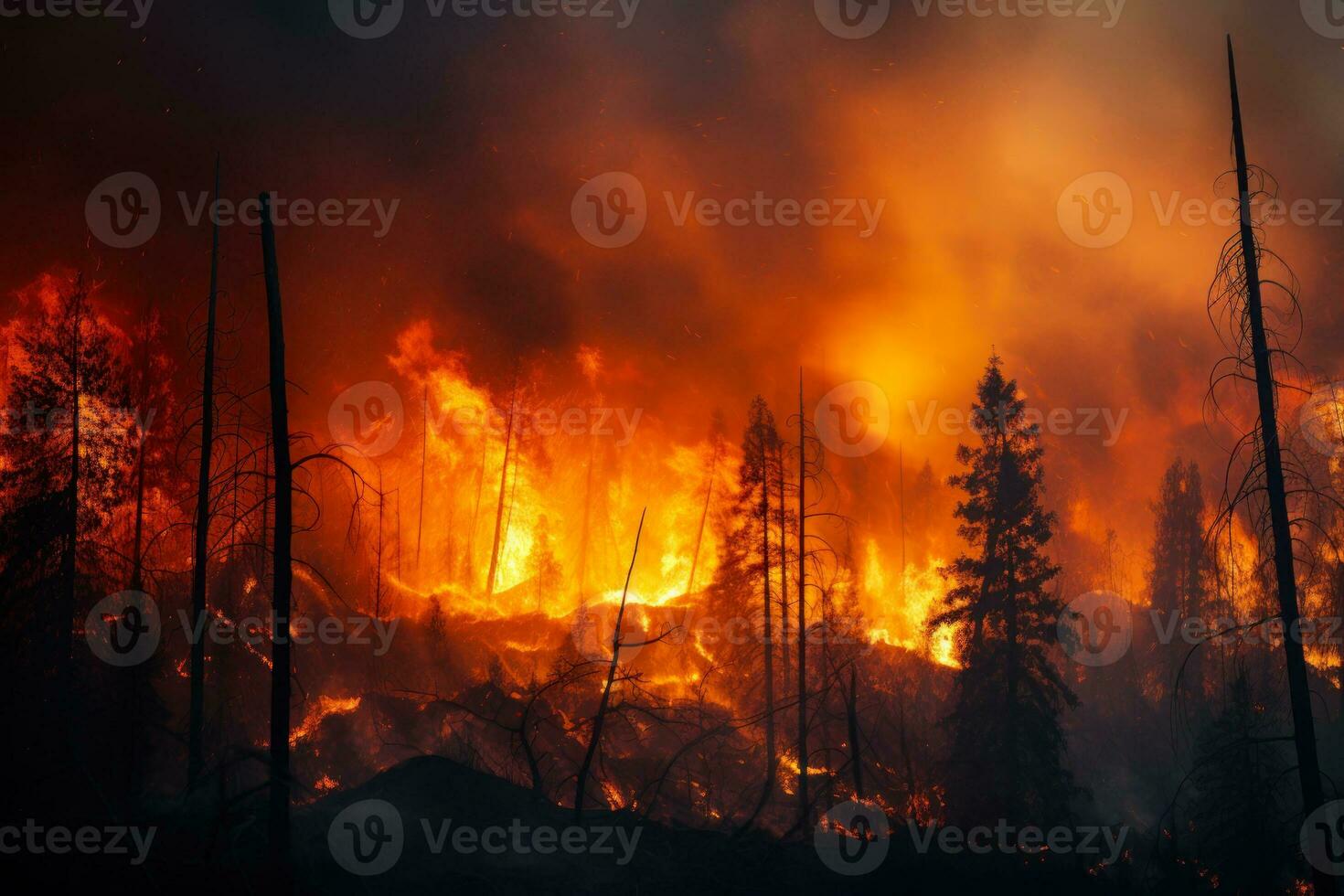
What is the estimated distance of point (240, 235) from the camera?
3812 inches

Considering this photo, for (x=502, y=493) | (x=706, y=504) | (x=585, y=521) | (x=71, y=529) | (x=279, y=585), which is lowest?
(x=279, y=585)

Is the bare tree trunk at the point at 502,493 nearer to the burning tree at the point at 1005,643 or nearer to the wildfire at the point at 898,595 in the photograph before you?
the wildfire at the point at 898,595

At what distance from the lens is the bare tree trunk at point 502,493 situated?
81062 millimetres

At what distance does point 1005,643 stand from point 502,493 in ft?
207

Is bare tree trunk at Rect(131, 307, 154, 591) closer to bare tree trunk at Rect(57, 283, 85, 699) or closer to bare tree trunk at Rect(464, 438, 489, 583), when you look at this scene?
bare tree trunk at Rect(57, 283, 85, 699)

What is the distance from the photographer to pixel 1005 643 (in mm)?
28266

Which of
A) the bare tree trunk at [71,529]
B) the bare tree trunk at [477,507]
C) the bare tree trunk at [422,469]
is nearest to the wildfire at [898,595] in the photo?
the bare tree trunk at [477,507]

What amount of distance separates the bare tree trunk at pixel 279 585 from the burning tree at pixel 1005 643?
2304 centimetres

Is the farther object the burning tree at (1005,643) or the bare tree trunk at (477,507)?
the bare tree trunk at (477,507)

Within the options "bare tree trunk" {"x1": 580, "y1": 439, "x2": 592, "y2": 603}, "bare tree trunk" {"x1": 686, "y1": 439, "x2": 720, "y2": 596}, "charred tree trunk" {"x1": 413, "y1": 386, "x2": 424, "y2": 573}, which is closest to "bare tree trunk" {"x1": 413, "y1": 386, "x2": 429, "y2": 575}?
"charred tree trunk" {"x1": 413, "y1": 386, "x2": 424, "y2": 573}

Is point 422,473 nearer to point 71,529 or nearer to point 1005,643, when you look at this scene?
point 71,529

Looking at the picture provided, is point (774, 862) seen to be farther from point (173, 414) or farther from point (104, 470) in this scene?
point (173, 414)

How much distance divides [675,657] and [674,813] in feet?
65.7

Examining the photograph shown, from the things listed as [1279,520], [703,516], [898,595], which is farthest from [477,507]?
[1279,520]
